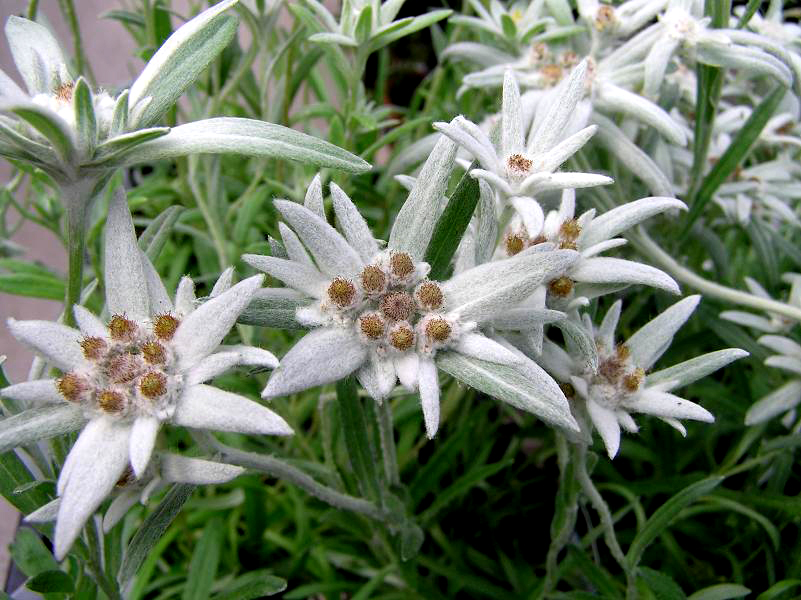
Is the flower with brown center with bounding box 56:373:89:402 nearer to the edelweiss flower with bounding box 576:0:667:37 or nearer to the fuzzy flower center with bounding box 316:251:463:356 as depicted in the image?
the fuzzy flower center with bounding box 316:251:463:356

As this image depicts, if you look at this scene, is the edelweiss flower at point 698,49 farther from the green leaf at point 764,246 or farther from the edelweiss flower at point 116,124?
the edelweiss flower at point 116,124

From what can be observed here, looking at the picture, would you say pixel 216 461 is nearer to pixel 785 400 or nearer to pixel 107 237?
pixel 107 237

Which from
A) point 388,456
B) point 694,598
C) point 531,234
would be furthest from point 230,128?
point 694,598

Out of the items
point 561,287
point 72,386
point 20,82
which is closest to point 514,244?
point 561,287

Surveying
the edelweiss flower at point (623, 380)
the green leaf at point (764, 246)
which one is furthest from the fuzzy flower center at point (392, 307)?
the green leaf at point (764, 246)

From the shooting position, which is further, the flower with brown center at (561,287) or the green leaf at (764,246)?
the green leaf at (764,246)

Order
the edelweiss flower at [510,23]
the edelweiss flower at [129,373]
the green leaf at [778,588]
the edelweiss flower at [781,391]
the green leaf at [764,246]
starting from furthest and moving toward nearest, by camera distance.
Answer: the green leaf at [764,246], the edelweiss flower at [510,23], the edelweiss flower at [781,391], the green leaf at [778,588], the edelweiss flower at [129,373]

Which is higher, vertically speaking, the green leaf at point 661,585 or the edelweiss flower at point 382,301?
the edelweiss flower at point 382,301

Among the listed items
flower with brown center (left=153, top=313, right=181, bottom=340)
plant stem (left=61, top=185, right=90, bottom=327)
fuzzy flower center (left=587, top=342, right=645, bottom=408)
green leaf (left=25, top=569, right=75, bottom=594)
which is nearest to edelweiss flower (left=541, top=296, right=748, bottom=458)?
fuzzy flower center (left=587, top=342, right=645, bottom=408)
